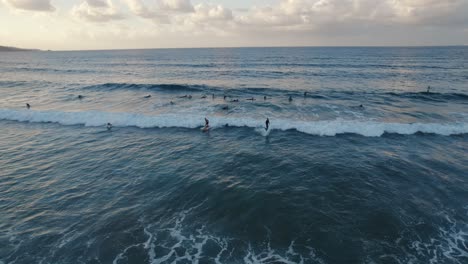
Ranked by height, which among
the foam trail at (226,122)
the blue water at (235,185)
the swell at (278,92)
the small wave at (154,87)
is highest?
the small wave at (154,87)

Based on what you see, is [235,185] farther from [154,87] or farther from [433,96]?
[433,96]

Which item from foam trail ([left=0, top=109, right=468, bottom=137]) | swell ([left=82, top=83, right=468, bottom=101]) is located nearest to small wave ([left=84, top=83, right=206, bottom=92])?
swell ([left=82, top=83, right=468, bottom=101])

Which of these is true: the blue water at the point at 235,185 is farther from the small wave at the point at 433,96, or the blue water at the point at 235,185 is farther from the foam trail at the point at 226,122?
the small wave at the point at 433,96

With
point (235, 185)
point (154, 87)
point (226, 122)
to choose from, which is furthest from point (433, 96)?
point (154, 87)

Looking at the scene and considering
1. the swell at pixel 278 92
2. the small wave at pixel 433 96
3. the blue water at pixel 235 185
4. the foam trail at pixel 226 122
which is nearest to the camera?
the blue water at pixel 235 185

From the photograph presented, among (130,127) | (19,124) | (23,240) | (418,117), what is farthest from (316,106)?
(19,124)

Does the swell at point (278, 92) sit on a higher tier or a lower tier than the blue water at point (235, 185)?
higher

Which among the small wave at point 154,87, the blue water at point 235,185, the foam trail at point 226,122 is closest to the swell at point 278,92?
the small wave at point 154,87
